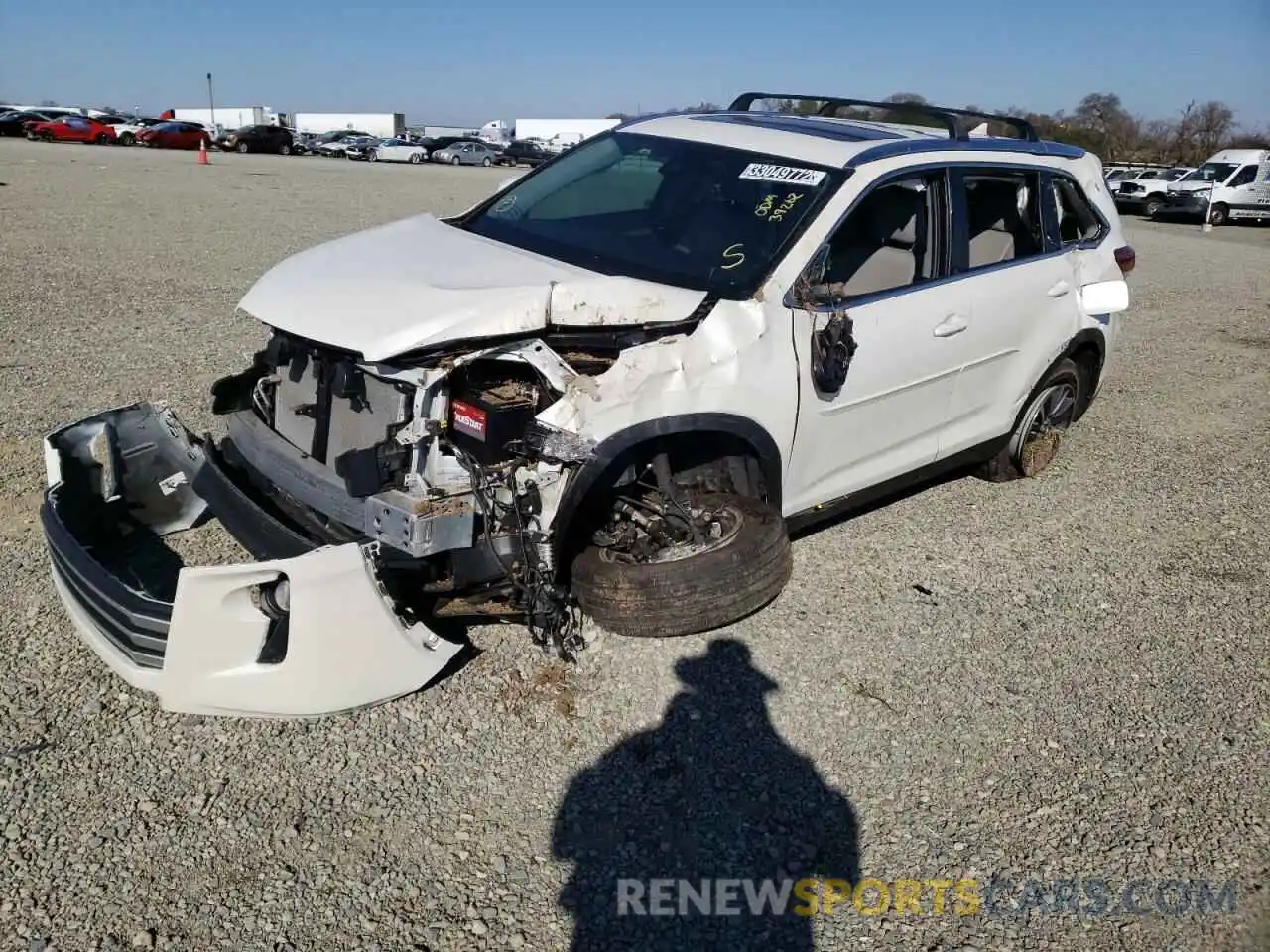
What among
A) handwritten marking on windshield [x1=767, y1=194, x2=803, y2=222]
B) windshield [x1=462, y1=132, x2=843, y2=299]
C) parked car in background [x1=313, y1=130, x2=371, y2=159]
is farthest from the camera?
parked car in background [x1=313, y1=130, x2=371, y2=159]

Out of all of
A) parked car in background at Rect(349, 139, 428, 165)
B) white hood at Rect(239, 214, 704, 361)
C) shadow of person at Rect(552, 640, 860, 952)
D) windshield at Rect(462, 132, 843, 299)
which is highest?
windshield at Rect(462, 132, 843, 299)

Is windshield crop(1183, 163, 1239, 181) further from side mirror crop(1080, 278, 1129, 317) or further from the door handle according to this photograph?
the door handle

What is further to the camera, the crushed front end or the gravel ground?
the crushed front end

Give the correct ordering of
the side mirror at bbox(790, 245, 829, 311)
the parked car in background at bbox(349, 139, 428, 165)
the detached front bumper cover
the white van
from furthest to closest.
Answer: the parked car in background at bbox(349, 139, 428, 165), the white van, the side mirror at bbox(790, 245, 829, 311), the detached front bumper cover

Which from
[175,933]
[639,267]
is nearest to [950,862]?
[175,933]

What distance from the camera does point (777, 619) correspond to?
426 centimetres

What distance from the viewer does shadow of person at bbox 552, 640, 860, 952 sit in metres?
2.74

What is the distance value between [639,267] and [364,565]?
167 centimetres

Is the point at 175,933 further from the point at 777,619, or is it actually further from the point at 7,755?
the point at 777,619

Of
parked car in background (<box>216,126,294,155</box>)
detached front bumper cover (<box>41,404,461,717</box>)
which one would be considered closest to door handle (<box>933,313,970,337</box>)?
detached front bumper cover (<box>41,404,461,717</box>)

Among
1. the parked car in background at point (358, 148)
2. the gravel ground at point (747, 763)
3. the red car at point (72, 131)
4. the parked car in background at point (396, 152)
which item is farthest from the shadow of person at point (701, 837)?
the red car at point (72, 131)

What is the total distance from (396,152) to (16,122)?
15293mm

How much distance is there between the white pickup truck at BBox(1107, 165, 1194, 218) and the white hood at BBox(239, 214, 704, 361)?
27.0 metres

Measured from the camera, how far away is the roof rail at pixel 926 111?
4980 mm
